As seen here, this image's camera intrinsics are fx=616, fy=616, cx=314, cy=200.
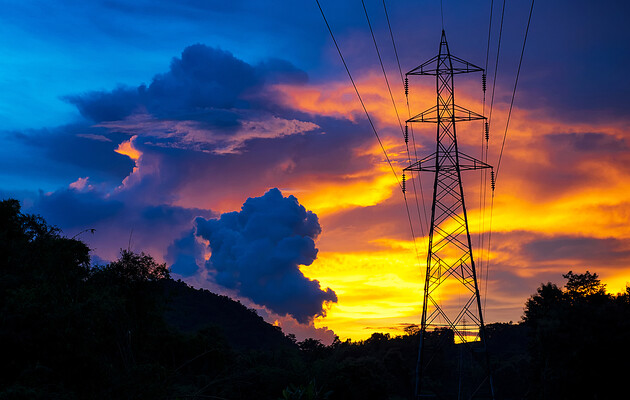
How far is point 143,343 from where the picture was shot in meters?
47.2

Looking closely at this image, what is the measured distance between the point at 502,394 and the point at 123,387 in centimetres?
11395

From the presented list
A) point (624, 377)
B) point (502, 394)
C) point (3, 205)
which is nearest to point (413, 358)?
point (502, 394)

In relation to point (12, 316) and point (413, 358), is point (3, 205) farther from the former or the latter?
point (413, 358)

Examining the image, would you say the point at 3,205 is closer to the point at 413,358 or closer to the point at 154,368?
the point at 154,368

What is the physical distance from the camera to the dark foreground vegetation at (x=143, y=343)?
27172mm

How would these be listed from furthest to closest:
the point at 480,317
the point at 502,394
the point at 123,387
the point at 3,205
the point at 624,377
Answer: the point at 502,394 → the point at 624,377 → the point at 3,205 → the point at 480,317 → the point at 123,387

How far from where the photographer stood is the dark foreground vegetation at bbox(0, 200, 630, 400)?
27.2m

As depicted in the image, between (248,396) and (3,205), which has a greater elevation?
(3,205)

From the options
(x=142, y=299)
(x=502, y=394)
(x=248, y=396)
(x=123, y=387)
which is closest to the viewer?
(x=123, y=387)

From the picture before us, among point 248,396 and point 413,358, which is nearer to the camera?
point 248,396

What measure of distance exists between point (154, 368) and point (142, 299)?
16.8 meters

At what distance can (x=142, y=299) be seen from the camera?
46.1 meters

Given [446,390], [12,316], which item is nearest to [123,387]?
[12,316]

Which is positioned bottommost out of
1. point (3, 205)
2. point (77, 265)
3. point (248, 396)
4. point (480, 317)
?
point (248, 396)
